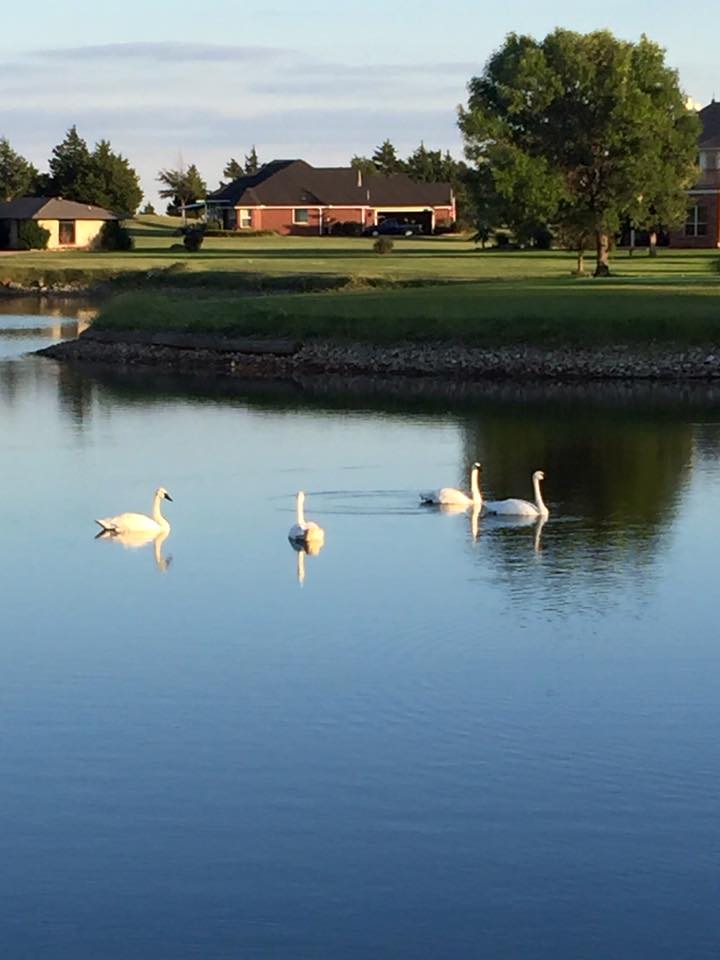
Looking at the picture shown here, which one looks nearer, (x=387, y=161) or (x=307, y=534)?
(x=307, y=534)

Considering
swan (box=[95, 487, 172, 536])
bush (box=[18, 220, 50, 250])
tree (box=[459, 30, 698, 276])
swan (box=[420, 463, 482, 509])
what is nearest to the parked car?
bush (box=[18, 220, 50, 250])

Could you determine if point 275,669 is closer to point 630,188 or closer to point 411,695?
point 411,695

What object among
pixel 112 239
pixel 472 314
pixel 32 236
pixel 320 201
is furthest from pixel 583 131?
pixel 320 201

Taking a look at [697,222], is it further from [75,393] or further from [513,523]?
[513,523]

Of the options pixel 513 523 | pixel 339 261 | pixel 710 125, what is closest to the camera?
pixel 513 523

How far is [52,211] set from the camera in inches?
4764

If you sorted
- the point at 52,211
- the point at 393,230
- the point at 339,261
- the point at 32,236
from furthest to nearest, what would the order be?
the point at 393,230 → the point at 52,211 → the point at 32,236 → the point at 339,261

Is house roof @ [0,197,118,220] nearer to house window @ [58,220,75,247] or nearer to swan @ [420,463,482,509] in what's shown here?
house window @ [58,220,75,247]

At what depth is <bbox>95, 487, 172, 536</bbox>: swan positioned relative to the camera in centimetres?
2898

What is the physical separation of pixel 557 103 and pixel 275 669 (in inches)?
2457

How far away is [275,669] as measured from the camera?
2147 cm

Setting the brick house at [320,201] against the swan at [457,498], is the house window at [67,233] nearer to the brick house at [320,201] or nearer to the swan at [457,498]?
the brick house at [320,201]

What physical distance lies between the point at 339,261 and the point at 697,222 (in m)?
24.2

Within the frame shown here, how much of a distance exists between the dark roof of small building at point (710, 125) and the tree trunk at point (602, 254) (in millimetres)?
27105
